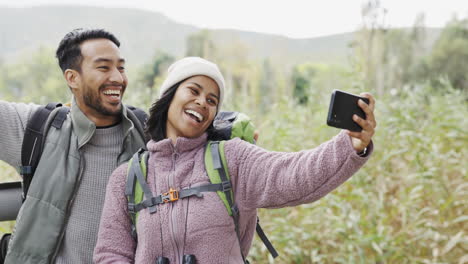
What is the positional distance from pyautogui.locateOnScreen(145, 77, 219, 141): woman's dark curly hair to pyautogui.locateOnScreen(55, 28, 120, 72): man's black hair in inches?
16.6

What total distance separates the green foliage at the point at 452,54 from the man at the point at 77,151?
20816 millimetres

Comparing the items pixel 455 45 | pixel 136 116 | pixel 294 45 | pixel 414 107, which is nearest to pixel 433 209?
pixel 414 107

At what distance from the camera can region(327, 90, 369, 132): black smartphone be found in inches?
42.9

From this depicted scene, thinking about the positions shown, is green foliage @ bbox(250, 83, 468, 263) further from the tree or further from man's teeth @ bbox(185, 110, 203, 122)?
the tree

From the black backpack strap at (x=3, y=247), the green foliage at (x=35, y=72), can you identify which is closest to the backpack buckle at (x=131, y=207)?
the black backpack strap at (x=3, y=247)

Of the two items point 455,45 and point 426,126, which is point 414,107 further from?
point 455,45

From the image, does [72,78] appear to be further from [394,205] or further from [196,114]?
[394,205]

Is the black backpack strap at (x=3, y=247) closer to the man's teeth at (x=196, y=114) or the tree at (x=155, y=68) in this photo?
the man's teeth at (x=196, y=114)

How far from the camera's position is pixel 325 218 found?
2.78 m

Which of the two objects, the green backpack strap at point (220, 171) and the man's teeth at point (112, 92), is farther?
the man's teeth at point (112, 92)

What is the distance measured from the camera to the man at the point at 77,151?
1562 millimetres

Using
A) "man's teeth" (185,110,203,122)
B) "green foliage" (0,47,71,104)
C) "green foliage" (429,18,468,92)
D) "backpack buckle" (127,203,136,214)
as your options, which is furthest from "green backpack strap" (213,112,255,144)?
"green foliage" (0,47,71,104)

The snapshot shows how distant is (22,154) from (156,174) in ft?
1.86

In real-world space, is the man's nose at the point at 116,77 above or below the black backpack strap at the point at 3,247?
above
